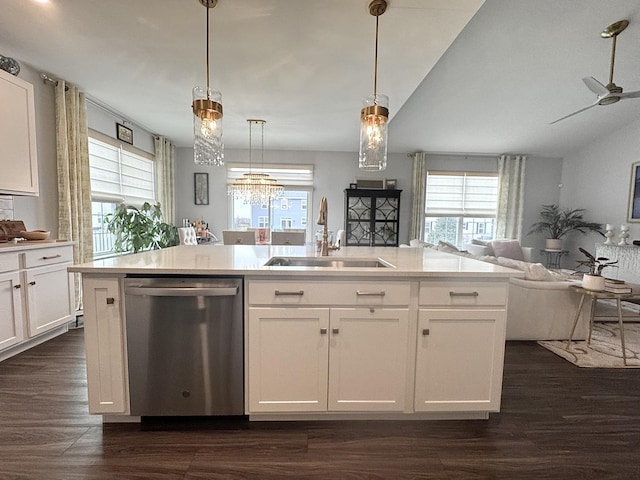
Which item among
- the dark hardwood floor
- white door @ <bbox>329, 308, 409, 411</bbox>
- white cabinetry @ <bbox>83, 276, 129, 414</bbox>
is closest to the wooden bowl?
the dark hardwood floor

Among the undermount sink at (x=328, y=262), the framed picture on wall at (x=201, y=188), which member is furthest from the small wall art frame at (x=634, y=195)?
the framed picture on wall at (x=201, y=188)

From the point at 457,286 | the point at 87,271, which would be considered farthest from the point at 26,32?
the point at 457,286

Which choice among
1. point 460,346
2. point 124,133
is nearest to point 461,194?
point 460,346

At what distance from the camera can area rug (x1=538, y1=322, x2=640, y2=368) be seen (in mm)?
2461

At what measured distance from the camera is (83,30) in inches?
91.9

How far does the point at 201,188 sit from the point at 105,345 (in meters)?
5.06

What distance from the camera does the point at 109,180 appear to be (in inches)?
166

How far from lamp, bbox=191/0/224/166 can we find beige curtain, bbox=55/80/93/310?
2.23 m

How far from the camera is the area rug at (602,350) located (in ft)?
8.07

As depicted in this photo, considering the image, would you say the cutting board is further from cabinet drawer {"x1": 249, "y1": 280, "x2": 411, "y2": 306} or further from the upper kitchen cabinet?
cabinet drawer {"x1": 249, "y1": 280, "x2": 411, "y2": 306}

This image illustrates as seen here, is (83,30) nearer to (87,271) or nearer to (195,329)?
(87,271)

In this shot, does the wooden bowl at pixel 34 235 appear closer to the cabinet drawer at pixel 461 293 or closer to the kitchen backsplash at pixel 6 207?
the kitchen backsplash at pixel 6 207

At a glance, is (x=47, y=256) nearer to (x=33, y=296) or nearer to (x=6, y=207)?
(x=33, y=296)

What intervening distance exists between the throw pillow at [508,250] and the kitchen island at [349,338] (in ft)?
14.8
